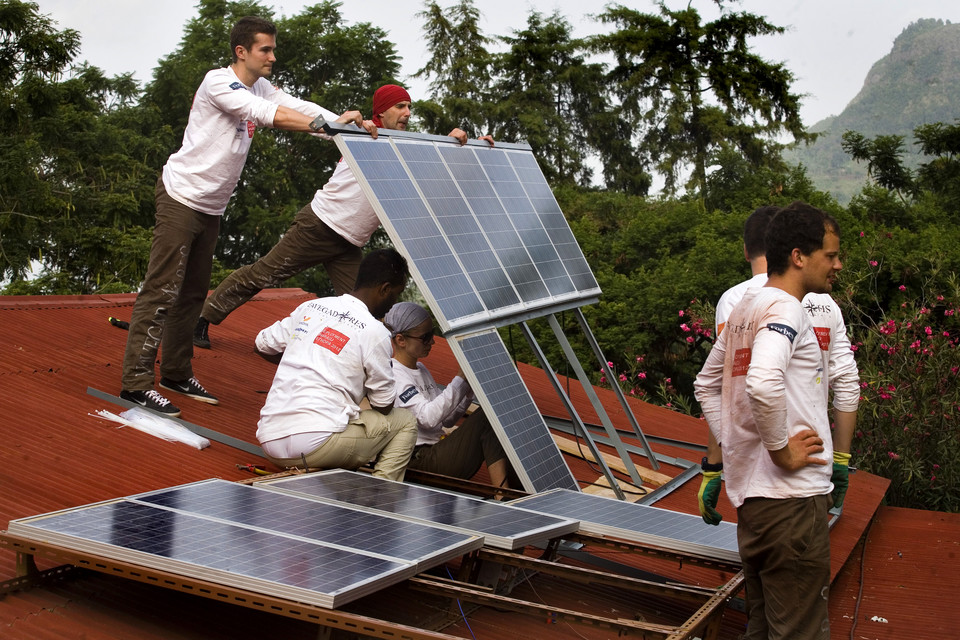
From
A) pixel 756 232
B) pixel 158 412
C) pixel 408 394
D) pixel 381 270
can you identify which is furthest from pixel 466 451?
pixel 756 232

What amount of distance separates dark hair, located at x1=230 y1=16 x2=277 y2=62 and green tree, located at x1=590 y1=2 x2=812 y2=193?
89.9 feet

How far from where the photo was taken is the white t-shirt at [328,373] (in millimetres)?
5551

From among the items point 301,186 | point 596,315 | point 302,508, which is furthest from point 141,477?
point 301,186

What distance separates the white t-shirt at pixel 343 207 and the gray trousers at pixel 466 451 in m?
2.05

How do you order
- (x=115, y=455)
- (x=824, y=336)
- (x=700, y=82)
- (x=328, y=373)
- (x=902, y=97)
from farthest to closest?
(x=902, y=97), (x=700, y=82), (x=115, y=455), (x=328, y=373), (x=824, y=336)

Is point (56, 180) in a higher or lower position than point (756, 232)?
higher

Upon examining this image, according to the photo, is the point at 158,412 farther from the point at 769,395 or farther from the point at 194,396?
the point at 769,395

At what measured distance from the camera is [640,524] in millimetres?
4898

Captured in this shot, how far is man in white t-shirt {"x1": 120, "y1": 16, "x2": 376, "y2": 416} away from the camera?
6434 millimetres

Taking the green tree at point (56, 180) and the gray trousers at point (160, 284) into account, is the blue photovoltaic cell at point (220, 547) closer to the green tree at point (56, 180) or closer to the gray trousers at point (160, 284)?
the gray trousers at point (160, 284)

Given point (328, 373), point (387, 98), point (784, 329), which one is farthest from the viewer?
point (387, 98)

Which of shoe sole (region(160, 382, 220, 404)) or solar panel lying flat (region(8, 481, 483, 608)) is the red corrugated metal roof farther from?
solar panel lying flat (region(8, 481, 483, 608))

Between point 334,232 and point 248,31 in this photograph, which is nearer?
point 248,31

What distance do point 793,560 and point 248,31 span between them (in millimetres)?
4719
